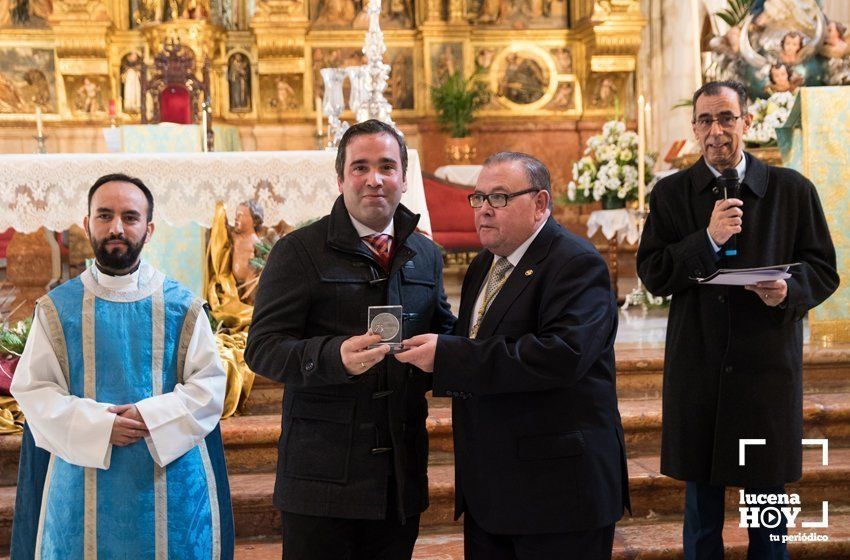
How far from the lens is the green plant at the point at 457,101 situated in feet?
34.9

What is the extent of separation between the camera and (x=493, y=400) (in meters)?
2.50

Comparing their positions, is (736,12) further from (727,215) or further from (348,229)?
(348,229)

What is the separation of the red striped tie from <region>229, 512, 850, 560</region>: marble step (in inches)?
60.6

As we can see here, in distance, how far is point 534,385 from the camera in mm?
2381

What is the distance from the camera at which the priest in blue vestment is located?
8.83 ft

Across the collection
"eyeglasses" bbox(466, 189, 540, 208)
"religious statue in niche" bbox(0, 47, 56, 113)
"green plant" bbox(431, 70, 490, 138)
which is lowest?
"eyeglasses" bbox(466, 189, 540, 208)

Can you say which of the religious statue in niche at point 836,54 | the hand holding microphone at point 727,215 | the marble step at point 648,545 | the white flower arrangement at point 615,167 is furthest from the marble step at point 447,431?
the white flower arrangement at point 615,167

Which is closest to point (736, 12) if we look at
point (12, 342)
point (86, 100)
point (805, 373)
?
point (805, 373)

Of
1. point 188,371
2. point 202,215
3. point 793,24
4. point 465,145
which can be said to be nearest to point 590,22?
point 465,145

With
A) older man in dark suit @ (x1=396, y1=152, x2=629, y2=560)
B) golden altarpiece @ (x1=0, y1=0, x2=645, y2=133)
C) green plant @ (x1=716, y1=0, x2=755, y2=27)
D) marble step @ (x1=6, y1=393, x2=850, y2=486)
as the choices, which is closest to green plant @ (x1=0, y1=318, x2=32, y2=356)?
marble step @ (x1=6, y1=393, x2=850, y2=486)

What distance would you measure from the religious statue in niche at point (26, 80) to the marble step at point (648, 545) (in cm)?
794

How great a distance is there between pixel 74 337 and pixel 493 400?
1.14 m

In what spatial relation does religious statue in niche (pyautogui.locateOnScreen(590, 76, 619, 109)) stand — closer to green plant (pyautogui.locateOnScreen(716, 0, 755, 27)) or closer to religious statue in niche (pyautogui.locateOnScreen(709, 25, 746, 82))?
green plant (pyautogui.locateOnScreen(716, 0, 755, 27))

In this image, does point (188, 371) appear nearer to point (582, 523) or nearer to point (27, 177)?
point (582, 523)
